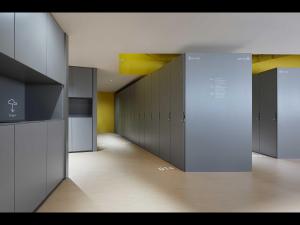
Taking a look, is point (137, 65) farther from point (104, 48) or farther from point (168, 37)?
point (168, 37)

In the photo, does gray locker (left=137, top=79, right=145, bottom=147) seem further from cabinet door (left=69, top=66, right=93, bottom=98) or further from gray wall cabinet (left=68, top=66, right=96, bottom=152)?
cabinet door (left=69, top=66, right=93, bottom=98)

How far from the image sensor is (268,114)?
24.5 ft

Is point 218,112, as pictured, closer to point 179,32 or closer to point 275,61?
point 179,32

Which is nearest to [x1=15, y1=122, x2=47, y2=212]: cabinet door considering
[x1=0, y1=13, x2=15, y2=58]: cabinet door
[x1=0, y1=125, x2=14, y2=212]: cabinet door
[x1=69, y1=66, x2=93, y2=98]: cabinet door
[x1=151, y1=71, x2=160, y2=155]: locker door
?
[x1=0, y1=125, x2=14, y2=212]: cabinet door

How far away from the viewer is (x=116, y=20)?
4.01 meters

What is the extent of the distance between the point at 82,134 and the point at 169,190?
5.08m

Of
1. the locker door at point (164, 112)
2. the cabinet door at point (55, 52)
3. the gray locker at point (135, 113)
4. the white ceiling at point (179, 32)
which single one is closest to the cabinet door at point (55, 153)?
the cabinet door at point (55, 52)

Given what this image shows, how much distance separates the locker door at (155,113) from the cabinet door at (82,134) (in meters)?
2.28

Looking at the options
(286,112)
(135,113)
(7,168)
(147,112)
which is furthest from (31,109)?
(286,112)

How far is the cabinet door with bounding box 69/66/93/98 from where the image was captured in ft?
26.0

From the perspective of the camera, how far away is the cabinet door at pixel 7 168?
2.07 metres

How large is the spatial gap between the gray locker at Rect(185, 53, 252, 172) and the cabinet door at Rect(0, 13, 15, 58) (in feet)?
12.5

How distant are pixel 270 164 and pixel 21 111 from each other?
618 centimetres
